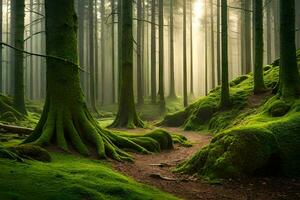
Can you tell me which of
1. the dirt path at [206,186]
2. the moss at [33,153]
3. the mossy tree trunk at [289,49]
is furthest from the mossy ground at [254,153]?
the moss at [33,153]

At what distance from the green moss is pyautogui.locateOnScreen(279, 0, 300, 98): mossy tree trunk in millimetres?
5915

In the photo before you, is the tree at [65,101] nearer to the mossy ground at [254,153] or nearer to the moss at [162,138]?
the mossy ground at [254,153]

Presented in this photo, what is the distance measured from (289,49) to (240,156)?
416 cm

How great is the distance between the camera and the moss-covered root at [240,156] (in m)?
8.80

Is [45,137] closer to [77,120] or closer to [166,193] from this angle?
[77,120]

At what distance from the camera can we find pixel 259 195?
307 inches

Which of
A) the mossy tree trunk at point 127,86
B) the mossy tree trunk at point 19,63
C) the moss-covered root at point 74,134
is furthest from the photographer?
the mossy tree trunk at point 127,86

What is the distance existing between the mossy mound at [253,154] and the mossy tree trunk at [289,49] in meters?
1.93

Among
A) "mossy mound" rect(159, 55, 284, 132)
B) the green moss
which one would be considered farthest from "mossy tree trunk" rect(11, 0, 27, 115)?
the green moss

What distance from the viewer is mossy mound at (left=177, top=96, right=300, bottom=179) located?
8.82m

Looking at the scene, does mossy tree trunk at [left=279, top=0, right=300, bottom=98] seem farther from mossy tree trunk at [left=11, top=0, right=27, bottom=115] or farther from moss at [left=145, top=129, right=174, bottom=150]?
mossy tree trunk at [left=11, top=0, right=27, bottom=115]

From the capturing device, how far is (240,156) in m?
Result: 8.84

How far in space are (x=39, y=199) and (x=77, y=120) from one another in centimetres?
436

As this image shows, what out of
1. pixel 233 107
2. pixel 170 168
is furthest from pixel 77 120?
pixel 233 107
